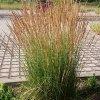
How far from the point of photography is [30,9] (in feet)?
9.07

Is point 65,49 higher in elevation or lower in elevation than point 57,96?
higher

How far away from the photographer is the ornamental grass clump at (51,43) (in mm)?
2625

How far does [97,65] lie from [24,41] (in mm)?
2680

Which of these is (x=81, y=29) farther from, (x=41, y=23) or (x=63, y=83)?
(x=63, y=83)

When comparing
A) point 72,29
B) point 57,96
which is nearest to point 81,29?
point 72,29

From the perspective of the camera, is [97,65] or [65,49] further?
[97,65]

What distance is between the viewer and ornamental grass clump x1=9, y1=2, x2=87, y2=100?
2.62 meters

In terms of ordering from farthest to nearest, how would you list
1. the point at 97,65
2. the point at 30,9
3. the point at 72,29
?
1. the point at 97,65
2. the point at 30,9
3. the point at 72,29

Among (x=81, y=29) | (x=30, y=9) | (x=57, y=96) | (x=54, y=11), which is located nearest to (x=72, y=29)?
(x=81, y=29)

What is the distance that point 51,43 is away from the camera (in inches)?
106

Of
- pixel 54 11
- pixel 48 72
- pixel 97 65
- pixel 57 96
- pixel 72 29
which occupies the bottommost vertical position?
pixel 57 96

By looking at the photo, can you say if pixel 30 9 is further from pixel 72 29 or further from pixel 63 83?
pixel 63 83

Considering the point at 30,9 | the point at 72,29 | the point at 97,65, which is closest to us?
the point at 72,29

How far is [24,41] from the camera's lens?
283 cm
